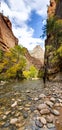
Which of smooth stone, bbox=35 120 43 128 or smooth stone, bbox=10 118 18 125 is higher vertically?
smooth stone, bbox=10 118 18 125

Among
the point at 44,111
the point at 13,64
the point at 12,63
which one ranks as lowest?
the point at 44,111

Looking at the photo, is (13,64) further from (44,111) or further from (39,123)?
(39,123)

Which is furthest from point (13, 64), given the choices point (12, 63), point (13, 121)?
point (13, 121)

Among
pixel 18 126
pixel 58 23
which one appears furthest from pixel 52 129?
pixel 58 23

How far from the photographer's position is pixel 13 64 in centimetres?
4012

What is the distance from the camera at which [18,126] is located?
13.1 feet

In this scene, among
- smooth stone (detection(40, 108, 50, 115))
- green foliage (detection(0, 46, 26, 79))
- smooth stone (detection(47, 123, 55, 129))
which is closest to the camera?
smooth stone (detection(47, 123, 55, 129))

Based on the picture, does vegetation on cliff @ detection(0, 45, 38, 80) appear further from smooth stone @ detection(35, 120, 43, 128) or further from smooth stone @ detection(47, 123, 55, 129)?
smooth stone @ detection(47, 123, 55, 129)

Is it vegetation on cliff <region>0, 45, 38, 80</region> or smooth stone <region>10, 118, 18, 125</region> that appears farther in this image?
vegetation on cliff <region>0, 45, 38, 80</region>

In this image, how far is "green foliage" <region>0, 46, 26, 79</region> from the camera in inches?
1502

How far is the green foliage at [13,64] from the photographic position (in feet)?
125

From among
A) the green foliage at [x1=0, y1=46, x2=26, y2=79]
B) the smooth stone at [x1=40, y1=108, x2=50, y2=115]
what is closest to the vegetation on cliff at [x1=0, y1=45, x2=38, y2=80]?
the green foliage at [x1=0, y1=46, x2=26, y2=79]

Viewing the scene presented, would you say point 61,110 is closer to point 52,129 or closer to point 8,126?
point 52,129

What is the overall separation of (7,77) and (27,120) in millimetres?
32773
